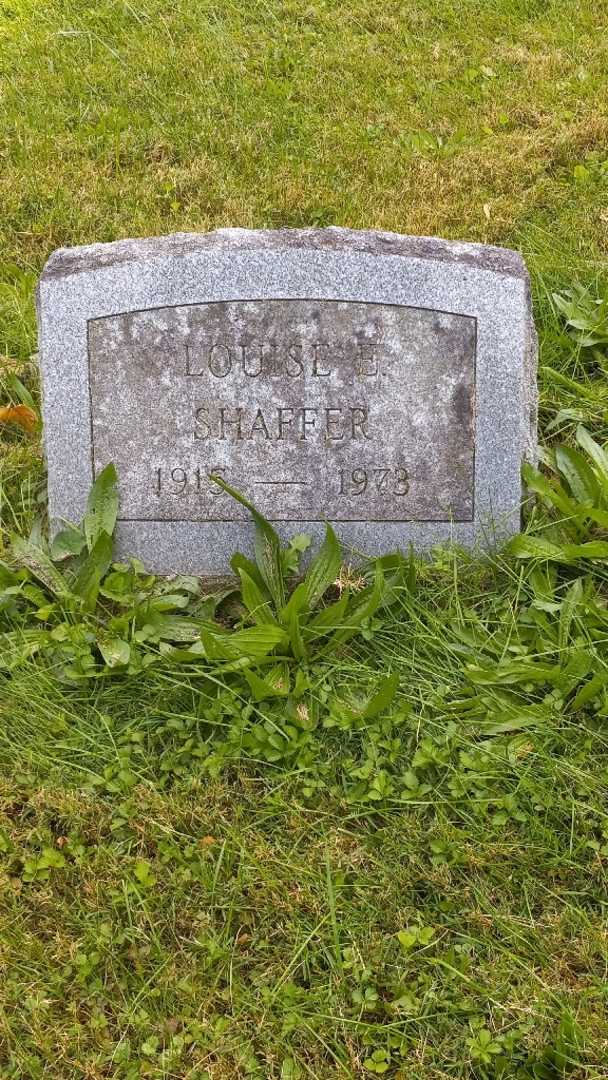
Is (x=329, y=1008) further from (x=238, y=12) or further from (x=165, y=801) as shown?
(x=238, y=12)

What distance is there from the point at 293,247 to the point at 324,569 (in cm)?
93

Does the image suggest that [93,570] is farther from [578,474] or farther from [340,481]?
[578,474]

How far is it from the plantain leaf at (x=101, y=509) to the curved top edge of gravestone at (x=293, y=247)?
60 cm

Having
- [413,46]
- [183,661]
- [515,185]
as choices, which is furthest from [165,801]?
[413,46]

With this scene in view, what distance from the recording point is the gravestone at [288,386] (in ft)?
9.00

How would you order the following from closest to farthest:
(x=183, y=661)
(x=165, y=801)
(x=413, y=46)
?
1. (x=165, y=801)
2. (x=183, y=661)
3. (x=413, y=46)

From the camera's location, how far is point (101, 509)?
285 centimetres

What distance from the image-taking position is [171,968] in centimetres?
215

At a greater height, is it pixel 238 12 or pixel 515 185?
pixel 238 12

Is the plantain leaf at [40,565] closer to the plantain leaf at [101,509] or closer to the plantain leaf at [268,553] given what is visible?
the plantain leaf at [101,509]

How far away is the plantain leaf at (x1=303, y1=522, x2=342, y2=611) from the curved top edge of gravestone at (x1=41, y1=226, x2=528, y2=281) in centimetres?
81

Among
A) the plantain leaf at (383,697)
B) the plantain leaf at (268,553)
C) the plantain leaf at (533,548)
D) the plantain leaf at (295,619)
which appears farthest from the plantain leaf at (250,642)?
the plantain leaf at (533,548)

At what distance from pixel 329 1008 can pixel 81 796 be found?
0.80m

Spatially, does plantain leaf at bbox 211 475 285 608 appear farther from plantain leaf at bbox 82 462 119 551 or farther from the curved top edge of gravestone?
the curved top edge of gravestone
